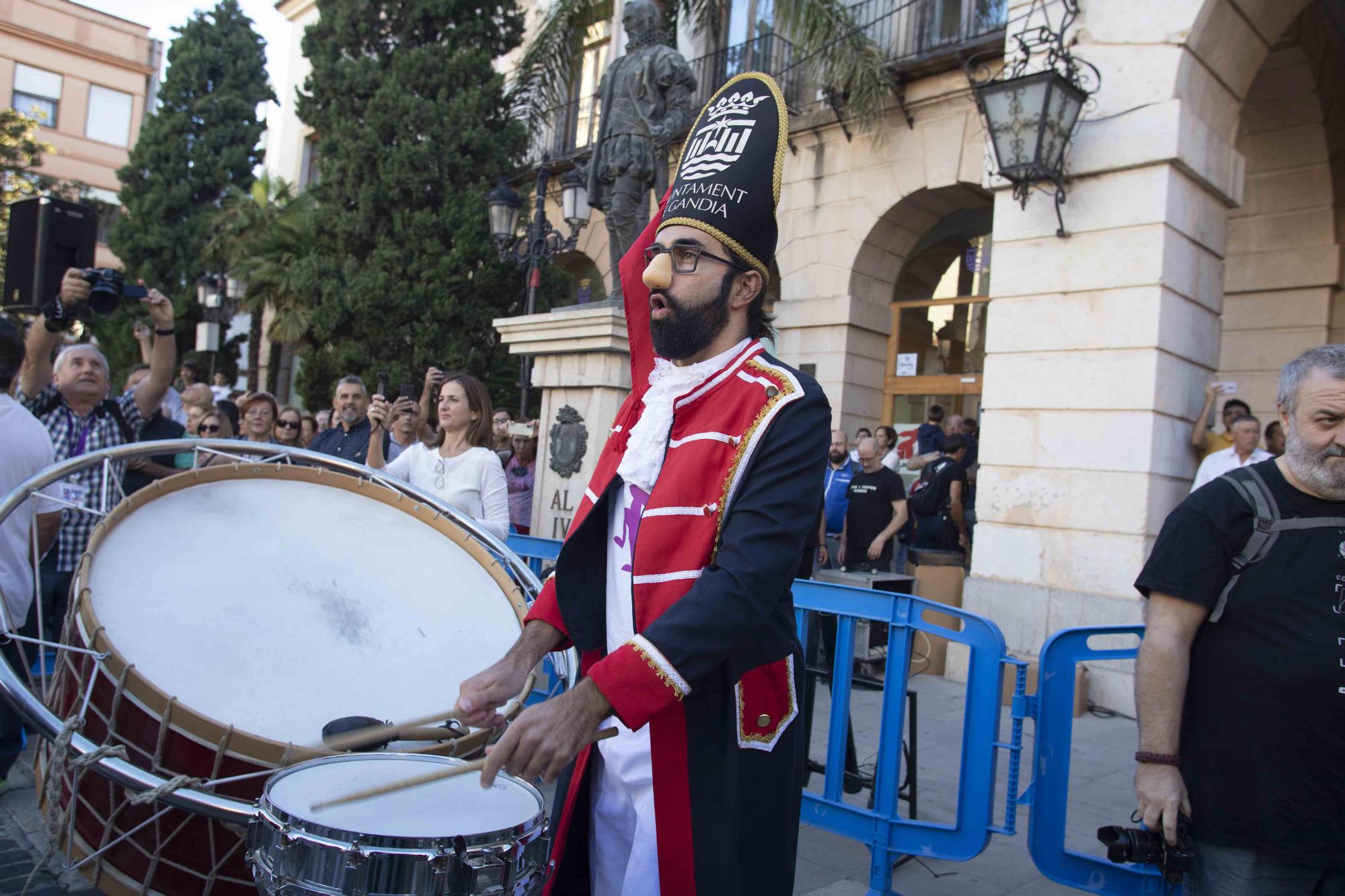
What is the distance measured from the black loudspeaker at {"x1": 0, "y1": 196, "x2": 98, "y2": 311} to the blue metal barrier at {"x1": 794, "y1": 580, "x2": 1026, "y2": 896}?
177 inches

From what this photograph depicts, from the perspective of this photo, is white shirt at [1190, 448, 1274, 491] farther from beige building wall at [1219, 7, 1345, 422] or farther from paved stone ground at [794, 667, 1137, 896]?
beige building wall at [1219, 7, 1345, 422]

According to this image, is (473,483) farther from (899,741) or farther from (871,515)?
(871,515)

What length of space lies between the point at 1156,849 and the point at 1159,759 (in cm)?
23

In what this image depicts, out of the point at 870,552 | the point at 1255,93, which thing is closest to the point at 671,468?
the point at 870,552

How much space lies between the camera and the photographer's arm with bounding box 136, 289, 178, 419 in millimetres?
4402

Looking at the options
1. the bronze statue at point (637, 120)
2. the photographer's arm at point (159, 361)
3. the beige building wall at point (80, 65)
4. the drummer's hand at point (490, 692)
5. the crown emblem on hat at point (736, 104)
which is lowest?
the drummer's hand at point (490, 692)

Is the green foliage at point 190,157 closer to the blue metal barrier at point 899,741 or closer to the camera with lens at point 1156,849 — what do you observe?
the blue metal barrier at point 899,741

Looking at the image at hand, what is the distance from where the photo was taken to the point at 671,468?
6.00 ft

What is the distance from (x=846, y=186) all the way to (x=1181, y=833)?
435 inches

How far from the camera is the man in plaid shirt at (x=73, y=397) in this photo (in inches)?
174

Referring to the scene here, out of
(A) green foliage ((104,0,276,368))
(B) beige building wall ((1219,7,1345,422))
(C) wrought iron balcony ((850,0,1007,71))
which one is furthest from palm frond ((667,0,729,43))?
(A) green foliage ((104,0,276,368))

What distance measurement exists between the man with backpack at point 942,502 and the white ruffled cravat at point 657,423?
7.35m

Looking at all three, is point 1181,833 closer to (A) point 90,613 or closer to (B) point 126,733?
(B) point 126,733

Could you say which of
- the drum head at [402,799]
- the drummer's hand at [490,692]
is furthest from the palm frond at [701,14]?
the drum head at [402,799]
